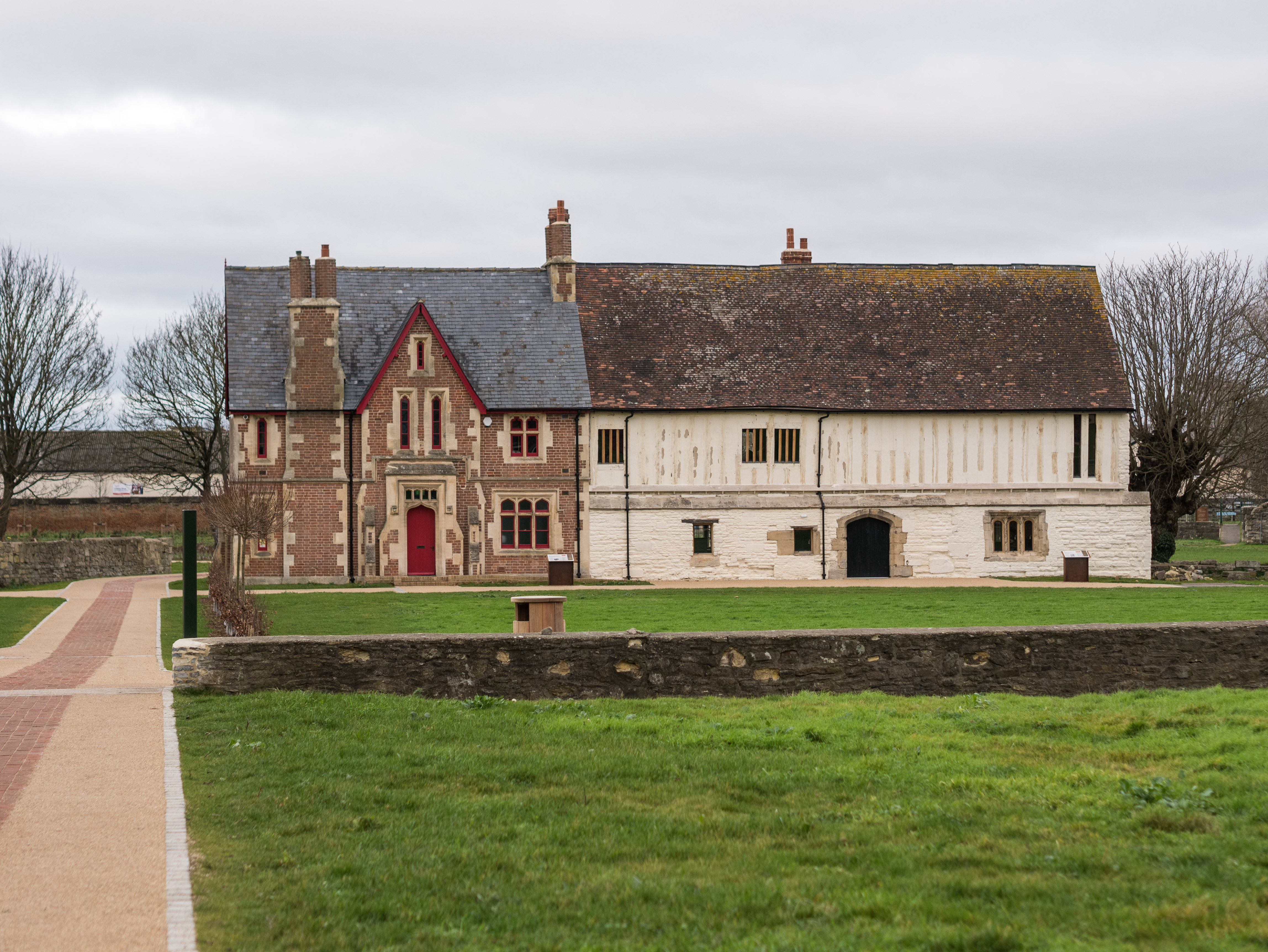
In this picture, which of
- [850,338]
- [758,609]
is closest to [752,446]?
[850,338]

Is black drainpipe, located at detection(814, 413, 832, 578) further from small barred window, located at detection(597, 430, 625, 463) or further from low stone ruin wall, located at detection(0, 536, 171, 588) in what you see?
low stone ruin wall, located at detection(0, 536, 171, 588)

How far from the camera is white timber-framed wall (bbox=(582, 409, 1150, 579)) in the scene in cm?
3706

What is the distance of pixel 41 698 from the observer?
44.6 feet

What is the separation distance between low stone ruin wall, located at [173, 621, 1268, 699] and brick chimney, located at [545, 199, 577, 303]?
26336mm

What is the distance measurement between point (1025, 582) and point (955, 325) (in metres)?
8.64

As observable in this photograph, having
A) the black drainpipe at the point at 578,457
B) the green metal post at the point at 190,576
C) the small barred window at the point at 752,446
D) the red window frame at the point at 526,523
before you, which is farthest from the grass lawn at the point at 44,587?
the green metal post at the point at 190,576

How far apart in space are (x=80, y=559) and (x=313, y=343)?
1173 cm

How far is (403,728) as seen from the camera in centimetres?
1103

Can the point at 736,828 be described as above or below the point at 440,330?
below

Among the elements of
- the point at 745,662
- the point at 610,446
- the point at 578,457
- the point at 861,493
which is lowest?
the point at 745,662

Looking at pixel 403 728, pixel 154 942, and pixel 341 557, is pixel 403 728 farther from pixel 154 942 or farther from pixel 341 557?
pixel 341 557

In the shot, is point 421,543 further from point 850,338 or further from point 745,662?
point 745,662

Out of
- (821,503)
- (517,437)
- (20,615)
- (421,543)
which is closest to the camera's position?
(20,615)

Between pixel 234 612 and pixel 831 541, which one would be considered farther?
pixel 831 541
